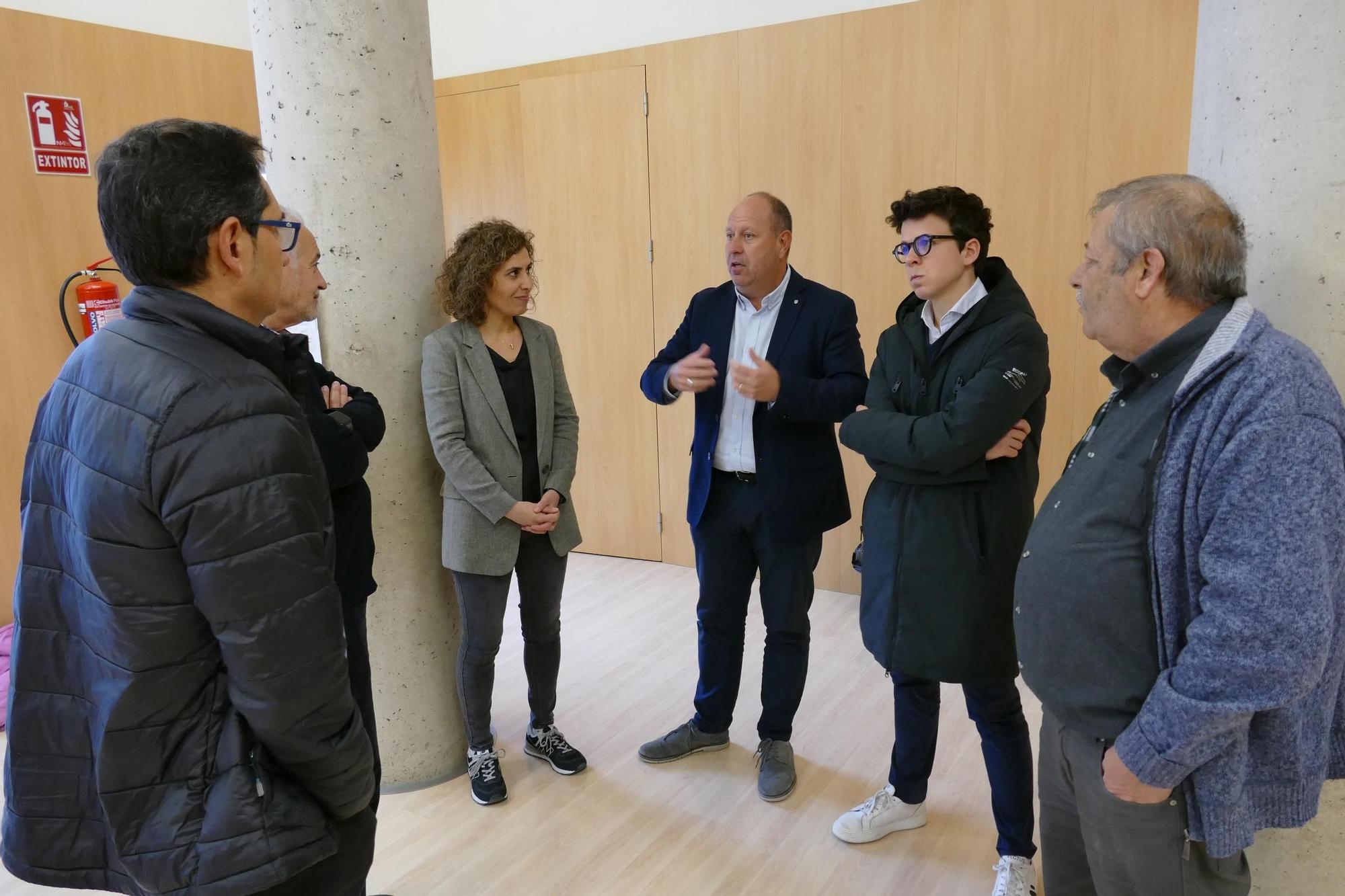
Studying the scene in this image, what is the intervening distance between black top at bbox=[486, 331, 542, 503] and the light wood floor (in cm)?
95

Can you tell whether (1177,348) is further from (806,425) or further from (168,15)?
(168,15)

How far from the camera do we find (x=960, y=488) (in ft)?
6.72

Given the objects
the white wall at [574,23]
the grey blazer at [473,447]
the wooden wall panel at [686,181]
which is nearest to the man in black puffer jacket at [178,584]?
the grey blazer at [473,447]

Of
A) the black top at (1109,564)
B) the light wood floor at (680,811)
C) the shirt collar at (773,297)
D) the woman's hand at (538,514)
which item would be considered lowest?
the light wood floor at (680,811)

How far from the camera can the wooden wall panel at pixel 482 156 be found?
4938 mm

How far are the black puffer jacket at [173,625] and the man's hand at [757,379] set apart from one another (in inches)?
52.7

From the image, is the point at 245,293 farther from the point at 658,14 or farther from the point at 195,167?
the point at 658,14

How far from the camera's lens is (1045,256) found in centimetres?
371

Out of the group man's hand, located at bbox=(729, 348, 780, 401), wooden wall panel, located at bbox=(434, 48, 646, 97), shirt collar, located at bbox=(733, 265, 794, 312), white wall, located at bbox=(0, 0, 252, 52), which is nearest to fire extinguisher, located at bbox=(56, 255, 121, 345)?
white wall, located at bbox=(0, 0, 252, 52)

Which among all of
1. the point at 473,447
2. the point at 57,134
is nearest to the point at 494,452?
the point at 473,447

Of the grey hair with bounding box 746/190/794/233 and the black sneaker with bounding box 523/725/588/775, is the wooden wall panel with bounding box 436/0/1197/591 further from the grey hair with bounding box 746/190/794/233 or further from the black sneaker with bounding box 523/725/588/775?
the black sneaker with bounding box 523/725/588/775

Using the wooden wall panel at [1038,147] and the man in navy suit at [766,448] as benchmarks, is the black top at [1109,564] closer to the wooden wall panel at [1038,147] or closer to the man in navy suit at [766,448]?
the man in navy suit at [766,448]

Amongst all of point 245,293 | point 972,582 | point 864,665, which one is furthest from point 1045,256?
point 245,293

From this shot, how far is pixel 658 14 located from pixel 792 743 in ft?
11.7
